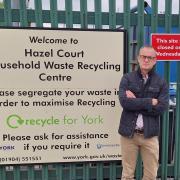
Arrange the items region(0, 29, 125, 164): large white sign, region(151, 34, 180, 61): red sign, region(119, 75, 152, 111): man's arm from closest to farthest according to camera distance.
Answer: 1. region(119, 75, 152, 111): man's arm
2. region(0, 29, 125, 164): large white sign
3. region(151, 34, 180, 61): red sign

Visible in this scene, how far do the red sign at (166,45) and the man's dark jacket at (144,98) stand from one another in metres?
0.56

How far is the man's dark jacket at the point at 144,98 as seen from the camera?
11.8ft

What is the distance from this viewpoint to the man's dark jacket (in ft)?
11.8

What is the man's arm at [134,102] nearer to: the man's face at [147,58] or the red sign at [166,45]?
the man's face at [147,58]

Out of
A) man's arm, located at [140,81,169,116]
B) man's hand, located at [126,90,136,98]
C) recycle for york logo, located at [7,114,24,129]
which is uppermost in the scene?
man's hand, located at [126,90,136,98]

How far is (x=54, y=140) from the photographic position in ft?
13.8

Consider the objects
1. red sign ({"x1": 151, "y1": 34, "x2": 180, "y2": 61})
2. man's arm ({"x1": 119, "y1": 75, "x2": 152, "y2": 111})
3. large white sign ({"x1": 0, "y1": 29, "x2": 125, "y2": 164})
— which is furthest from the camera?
red sign ({"x1": 151, "y1": 34, "x2": 180, "y2": 61})

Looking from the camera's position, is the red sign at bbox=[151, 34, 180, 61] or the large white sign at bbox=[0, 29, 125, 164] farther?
the red sign at bbox=[151, 34, 180, 61]

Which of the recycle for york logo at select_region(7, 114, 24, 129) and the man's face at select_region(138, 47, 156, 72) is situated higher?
the man's face at select_region(138, 47, 156, 72)

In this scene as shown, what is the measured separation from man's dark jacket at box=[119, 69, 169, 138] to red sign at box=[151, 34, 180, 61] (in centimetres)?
56

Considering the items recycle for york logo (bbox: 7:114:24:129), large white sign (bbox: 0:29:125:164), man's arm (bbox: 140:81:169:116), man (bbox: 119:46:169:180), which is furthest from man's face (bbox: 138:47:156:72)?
recycle for york logo (bbox: 7:114:24:129)

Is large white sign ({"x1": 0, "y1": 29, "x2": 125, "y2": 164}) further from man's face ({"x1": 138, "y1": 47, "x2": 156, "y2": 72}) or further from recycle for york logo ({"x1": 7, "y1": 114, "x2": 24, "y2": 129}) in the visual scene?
man's face ({"x1": 138, "y1": 47, "x2": 156, "y2": 72})

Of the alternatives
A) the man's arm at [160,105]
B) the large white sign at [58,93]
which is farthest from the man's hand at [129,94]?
the large white sign at [58,93]

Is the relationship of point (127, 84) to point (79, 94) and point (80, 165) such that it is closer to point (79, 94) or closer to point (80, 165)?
point (79, 94)
